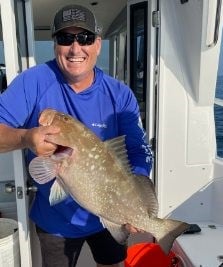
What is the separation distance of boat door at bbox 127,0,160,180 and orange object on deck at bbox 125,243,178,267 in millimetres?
823

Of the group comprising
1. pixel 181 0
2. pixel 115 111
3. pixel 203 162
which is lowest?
pixel 203 162

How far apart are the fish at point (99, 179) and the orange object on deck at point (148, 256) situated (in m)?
1.30

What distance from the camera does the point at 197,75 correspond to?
386 centimetres

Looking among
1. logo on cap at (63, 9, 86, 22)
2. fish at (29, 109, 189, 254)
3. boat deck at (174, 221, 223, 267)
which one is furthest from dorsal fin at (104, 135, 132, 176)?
boat deck at (174, 221, 223, 267)

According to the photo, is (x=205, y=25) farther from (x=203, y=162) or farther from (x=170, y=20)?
(x=203, y=162)

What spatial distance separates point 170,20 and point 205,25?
0.44 meters

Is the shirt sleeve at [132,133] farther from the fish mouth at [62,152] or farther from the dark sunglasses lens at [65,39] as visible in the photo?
the fish mouth at [62,152]

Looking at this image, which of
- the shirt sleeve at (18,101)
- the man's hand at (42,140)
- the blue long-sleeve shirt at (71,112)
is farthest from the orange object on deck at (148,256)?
the man's hand at (42,140)

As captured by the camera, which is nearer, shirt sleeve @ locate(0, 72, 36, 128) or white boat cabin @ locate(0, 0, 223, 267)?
shirt sleeve @ locate(0, 72, 36, 128)

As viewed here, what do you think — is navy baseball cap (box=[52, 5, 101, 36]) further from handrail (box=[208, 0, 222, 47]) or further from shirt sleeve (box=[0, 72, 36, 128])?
handrail (box=[208, 0, 222, 47])

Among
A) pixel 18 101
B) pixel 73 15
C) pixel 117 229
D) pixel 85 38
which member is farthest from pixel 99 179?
pixel 73 15

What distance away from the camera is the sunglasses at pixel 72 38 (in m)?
2.22

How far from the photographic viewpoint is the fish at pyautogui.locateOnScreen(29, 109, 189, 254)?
6.32 ft


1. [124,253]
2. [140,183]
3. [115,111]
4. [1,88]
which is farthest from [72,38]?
[1,88]
